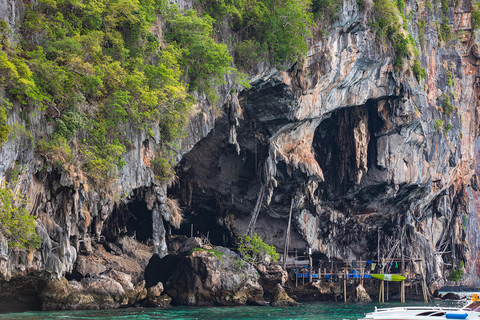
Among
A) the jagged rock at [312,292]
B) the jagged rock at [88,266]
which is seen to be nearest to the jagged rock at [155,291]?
the jagged rock at [88,266]

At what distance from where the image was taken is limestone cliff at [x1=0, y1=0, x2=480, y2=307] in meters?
31.4

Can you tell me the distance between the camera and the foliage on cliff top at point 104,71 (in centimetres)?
1944

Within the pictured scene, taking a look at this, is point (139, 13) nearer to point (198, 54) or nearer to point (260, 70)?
point (198, 54)

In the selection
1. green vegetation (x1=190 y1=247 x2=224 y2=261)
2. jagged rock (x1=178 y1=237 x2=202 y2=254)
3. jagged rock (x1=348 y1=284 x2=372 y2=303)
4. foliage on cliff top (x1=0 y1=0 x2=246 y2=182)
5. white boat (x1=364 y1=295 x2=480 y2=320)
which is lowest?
jagged rock (x1=348 y1=284 x2=372 y2=303)

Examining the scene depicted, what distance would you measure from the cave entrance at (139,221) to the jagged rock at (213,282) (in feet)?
19.7

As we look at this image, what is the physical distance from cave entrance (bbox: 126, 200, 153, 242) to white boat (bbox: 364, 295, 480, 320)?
19.5 metres

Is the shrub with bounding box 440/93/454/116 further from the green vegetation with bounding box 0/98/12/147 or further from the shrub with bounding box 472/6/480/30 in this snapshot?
the green vegetation with bounding box 0/98/12/147

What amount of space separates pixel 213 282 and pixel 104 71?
516 inches

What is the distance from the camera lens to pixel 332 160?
4244 cm

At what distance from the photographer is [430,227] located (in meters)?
50.2

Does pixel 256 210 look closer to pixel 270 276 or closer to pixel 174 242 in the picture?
pixel 270 276

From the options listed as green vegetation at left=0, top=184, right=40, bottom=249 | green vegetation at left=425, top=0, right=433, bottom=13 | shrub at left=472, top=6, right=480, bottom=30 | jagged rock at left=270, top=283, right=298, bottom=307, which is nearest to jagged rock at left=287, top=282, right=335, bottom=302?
jagged rock at left=270, top=283, right=298, bottom=307

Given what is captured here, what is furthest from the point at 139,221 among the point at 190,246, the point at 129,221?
the point at 190,246

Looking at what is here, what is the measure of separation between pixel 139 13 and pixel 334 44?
14.4 m
